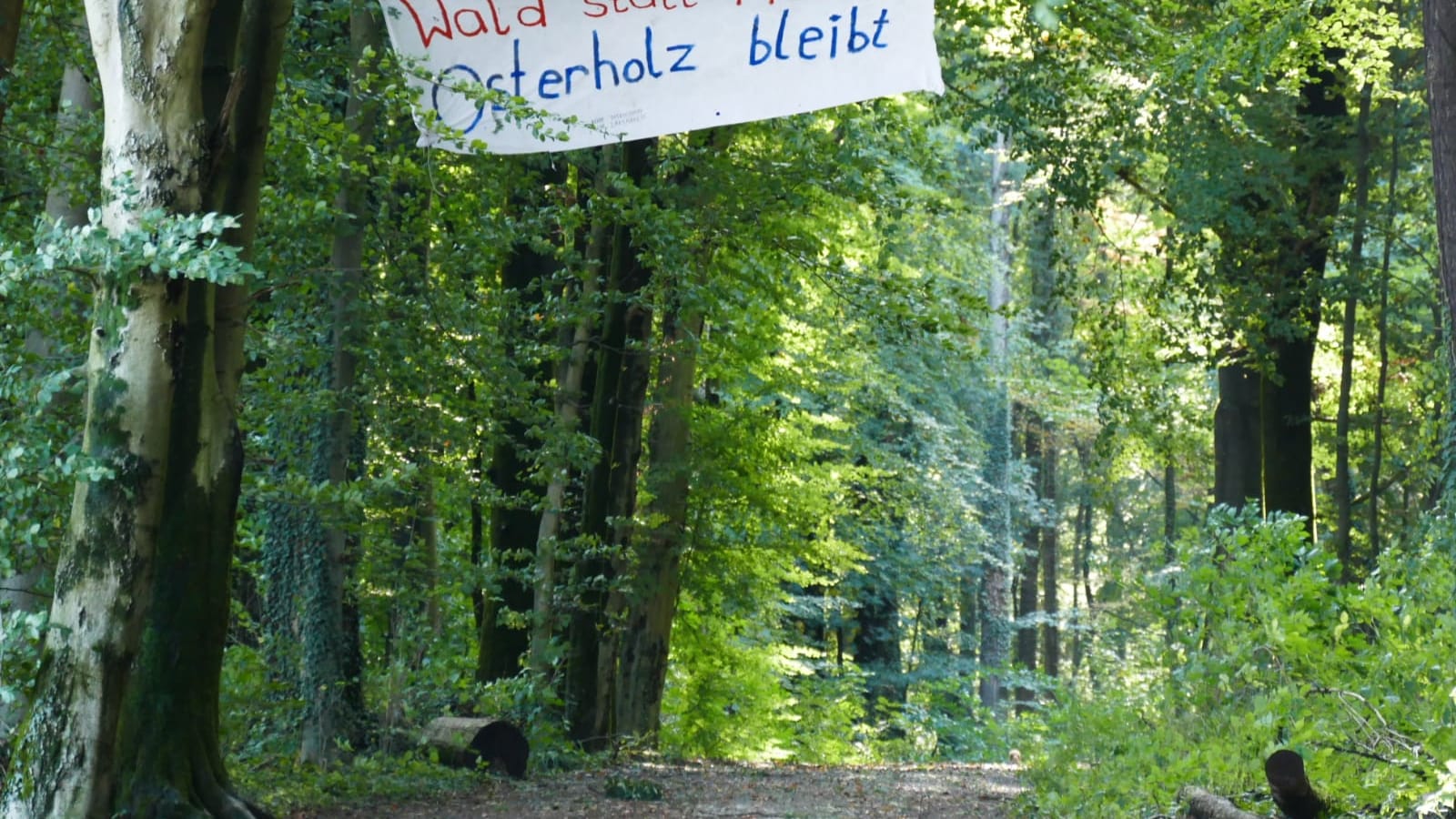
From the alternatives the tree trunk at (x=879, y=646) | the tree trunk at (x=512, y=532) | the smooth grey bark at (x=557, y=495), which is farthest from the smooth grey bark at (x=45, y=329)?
the tree trunk at (x=879, y=646)

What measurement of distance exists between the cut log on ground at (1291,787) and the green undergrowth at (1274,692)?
0.11m

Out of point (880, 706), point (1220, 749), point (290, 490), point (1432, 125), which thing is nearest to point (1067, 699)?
point (1220, 749)

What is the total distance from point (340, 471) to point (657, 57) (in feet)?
15.0

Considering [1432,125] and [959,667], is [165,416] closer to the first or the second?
[1432,125]

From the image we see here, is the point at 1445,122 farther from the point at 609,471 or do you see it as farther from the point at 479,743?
the point at 609,471

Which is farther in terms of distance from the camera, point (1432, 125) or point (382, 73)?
point (382, 73)

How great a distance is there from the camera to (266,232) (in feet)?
29.7

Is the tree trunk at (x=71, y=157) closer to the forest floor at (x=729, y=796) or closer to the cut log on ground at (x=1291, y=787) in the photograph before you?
the forest floor at (x=729, y=796)

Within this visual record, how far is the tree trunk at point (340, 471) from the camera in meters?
9.66

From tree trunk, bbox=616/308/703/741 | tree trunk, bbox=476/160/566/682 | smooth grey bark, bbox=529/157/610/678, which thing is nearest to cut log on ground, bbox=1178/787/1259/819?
smooth grey bark, bbox=529/157/610/678

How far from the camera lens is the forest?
6402mm

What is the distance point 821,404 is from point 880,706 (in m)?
8.98

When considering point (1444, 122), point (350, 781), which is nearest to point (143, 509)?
point (350, 781)

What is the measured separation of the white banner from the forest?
0.68ft
